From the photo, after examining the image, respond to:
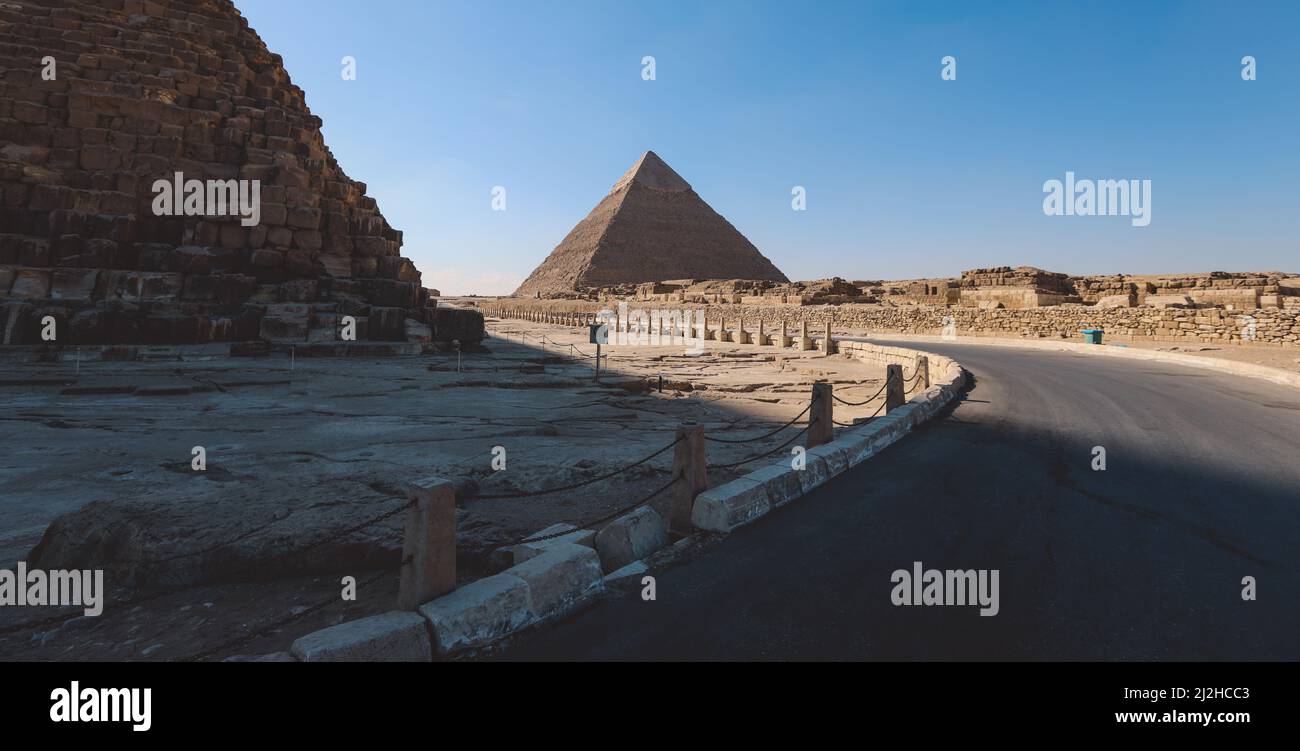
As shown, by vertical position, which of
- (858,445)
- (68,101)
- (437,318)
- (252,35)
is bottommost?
(858,445)

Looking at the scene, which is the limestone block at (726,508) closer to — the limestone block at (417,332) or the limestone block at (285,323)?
the limestone block at (417,332)

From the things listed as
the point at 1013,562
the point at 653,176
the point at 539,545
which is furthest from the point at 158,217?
the point at 653,176

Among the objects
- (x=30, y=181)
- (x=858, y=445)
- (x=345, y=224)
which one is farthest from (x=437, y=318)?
(x=858, y=445)

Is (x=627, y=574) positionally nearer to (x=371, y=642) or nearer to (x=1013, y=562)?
(x=371, y=642)

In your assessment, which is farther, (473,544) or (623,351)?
(623,351)

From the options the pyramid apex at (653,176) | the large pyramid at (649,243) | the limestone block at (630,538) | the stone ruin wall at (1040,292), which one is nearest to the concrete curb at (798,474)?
the limestone block at (630,538)
